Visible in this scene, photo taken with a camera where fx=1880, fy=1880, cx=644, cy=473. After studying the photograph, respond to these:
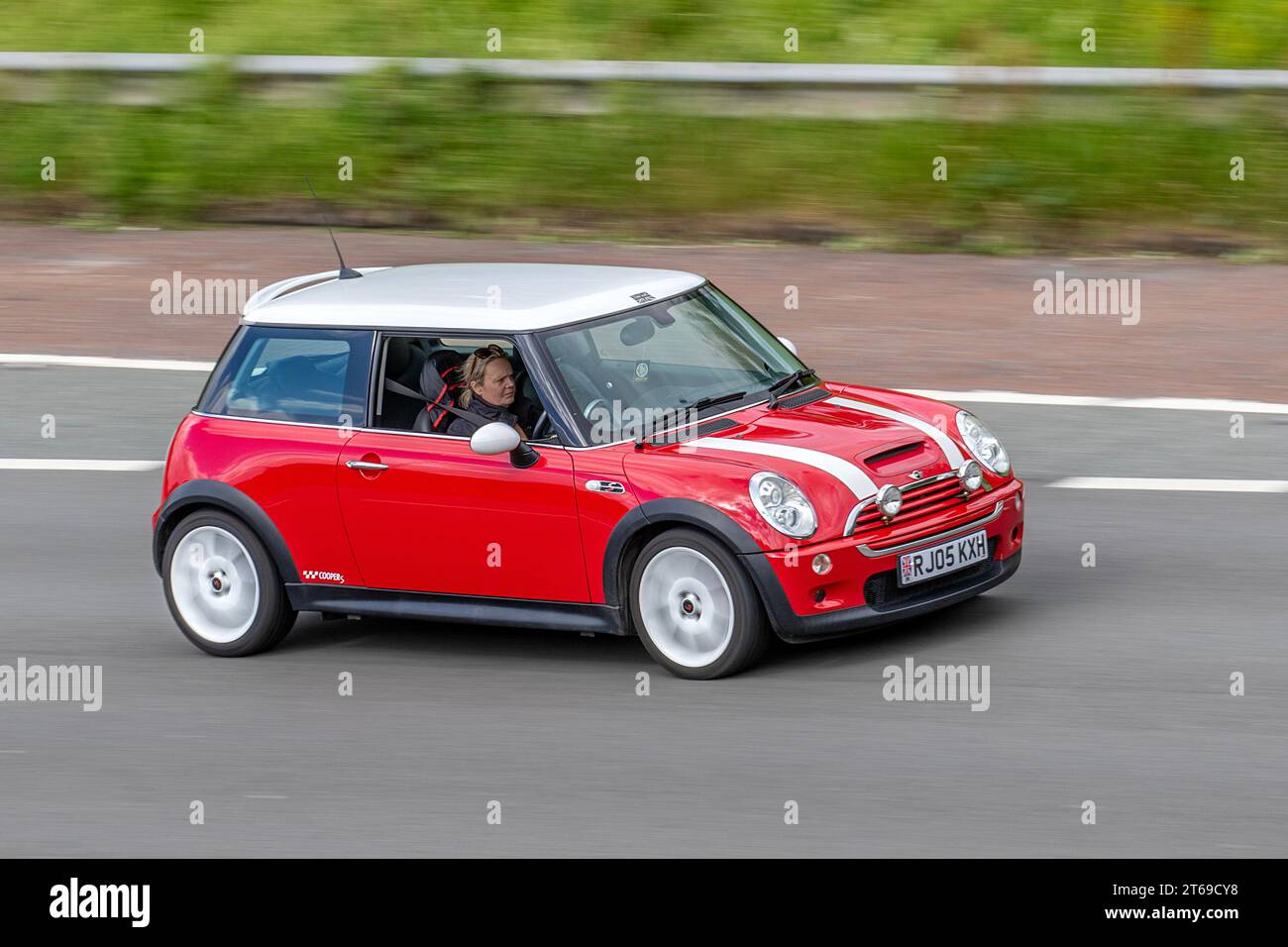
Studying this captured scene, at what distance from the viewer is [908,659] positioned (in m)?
7.45

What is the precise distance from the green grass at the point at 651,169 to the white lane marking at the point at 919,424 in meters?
8.39

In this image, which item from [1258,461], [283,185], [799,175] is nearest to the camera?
[1258,461]

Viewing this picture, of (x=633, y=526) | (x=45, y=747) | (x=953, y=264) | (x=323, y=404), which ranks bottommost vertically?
(x=45, y=747)

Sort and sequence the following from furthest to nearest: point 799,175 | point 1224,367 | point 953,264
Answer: point 799,175 → point 953,264 → point 1224,367

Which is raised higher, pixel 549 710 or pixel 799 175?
pixel 799 175

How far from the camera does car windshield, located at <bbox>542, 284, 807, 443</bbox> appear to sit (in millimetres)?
7656

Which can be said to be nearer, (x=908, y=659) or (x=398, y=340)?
(x=908, y=659)

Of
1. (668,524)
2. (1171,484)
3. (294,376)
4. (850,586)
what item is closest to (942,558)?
(850,586)

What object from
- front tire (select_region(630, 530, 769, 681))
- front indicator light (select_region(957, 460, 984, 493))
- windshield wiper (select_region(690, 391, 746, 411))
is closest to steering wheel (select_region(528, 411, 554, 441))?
windshield wiper (select_region(690, 391, 746, 411))

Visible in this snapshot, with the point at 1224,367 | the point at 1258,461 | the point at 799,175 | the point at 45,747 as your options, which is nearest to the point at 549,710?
the point at 45,747

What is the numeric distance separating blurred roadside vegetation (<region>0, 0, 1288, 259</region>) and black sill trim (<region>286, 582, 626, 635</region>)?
9.18m

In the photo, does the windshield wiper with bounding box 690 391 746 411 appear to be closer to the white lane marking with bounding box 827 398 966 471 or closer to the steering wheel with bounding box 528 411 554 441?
the white lane marking with bounding box 827 398 966 471

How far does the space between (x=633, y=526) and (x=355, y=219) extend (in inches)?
441

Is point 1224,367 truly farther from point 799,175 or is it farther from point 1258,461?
point 799,175
